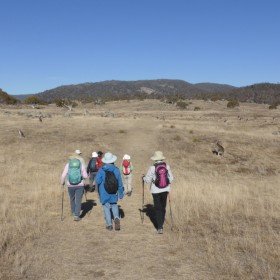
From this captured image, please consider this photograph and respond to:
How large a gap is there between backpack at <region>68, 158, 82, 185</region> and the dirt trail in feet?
3.88

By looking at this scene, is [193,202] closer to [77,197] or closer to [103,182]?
[77,197]

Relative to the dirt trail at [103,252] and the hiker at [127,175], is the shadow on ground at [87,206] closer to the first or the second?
the dirt trail at [103,252]

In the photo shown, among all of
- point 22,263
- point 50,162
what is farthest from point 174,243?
point 50,162

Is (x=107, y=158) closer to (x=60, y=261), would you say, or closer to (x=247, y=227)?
(x=60, y=261)

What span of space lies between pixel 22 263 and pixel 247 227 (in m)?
5.74

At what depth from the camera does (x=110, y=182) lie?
9.59m

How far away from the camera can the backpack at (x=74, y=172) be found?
10578 millimetres

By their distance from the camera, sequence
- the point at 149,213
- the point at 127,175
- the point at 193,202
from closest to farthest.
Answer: the point at 149,213 < the point at 193,202 < the point at 127,175

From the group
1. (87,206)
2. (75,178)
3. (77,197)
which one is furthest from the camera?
(87,206)

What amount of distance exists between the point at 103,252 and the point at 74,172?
305cm

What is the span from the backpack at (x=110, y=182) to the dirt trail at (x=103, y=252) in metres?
1.09

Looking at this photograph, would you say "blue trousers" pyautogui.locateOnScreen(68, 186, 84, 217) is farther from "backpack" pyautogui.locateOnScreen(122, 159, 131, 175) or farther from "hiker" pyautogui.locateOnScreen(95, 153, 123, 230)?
"backpack" pyautogui.locateOnScreen(122, 159, 131, 175)

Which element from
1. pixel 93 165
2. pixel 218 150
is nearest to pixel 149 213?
→ pixel 93 165

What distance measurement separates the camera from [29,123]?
4156 centimetres
